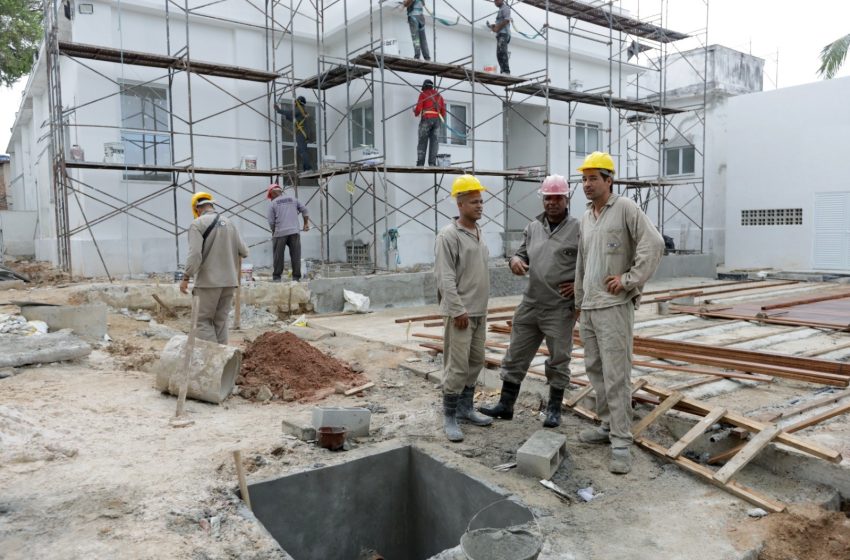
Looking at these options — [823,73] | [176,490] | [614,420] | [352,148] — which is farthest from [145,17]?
[823,73]

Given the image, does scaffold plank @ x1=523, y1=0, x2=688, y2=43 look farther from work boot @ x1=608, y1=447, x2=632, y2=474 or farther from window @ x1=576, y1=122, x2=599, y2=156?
work boot @ x1=608, y1=447, x2=632, y2=474

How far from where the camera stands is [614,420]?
161 inches

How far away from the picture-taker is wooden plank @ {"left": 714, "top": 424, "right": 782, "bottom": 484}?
12.3ft

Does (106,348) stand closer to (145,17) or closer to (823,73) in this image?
(145,17)

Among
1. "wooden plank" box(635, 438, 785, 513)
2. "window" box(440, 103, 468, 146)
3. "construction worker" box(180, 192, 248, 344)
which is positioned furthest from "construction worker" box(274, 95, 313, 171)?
"wooden plank" box(635, 438, 785, 513)

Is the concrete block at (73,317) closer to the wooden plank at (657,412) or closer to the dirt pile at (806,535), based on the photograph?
the wooden plank at (657,412)

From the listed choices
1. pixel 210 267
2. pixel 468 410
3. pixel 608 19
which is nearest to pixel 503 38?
pixel 608 19

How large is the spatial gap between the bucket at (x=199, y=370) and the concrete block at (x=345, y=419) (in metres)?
1.28

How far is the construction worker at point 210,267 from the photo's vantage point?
6.38 metres

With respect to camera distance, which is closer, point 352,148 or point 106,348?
point 106,348

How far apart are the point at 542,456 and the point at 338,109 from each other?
1216 cm

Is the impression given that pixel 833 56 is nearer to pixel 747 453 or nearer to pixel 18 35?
pixel 747 453

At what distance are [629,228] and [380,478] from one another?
2453mm

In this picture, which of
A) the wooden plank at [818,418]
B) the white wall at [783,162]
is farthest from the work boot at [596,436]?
the white wall at [783,162]
